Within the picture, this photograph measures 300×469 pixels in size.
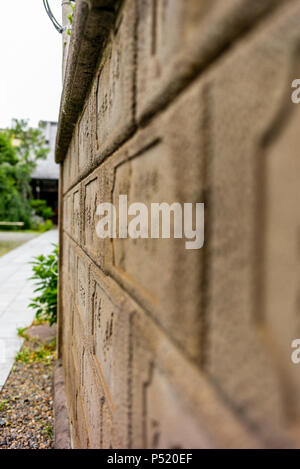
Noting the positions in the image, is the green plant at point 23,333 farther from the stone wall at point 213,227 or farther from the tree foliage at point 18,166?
the tree foliage at point 18,166

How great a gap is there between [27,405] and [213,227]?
7.99 feet

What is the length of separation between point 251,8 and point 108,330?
761mm

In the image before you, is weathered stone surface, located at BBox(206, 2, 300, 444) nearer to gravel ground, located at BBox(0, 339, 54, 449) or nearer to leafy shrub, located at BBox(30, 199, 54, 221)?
gravel ground, located at BBox(0, 339, 54, 449)

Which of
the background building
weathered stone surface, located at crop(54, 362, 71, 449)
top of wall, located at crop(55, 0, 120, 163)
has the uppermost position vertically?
the background building

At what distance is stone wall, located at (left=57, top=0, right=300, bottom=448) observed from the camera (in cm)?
34

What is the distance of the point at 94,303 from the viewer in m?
1.23

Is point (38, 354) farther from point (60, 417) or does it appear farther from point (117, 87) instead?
point (117, 87)

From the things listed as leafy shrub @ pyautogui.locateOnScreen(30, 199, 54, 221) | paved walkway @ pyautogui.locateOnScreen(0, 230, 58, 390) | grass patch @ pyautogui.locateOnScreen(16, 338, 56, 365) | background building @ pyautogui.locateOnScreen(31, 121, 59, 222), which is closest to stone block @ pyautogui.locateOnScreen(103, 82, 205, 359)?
paved walkway @ pyautogui.locateOnScreen(0, 230, 58, 390)

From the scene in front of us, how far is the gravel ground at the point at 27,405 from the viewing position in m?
2.10

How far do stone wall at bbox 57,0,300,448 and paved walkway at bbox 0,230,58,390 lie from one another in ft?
7.98

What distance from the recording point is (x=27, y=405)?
2.46 m

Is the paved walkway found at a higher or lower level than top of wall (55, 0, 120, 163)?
lower

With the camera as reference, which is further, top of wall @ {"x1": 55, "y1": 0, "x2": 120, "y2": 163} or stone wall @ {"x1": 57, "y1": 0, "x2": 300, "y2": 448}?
top of wall @ {"x1": 55, "y1": 0, "x2": 120, "y2": 163}
